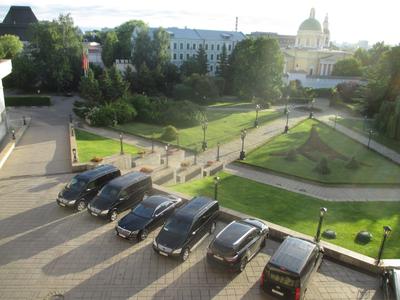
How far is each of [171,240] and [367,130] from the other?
38.8 metres

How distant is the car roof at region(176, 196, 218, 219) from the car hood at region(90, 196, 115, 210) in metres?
3.80

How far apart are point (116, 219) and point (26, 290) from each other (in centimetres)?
→ 526

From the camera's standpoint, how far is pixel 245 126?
44.5m

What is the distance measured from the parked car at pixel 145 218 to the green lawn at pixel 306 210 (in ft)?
15.7

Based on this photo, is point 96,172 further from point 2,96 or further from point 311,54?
point 311,54

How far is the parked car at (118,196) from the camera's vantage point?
15.8 metres

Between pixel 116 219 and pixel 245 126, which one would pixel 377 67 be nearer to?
pixel 245 126

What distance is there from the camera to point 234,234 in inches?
495

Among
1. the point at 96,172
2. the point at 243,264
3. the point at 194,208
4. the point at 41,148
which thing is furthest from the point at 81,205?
the point at 41,148

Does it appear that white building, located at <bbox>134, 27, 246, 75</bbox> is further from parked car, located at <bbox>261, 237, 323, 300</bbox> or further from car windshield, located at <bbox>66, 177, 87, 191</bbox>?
parked car, located at <bbox>261, 237, 323, 300</bbox>

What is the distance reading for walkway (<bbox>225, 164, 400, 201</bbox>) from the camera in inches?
971

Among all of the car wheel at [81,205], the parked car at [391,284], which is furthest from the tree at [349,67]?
the car wheel at [81,205]

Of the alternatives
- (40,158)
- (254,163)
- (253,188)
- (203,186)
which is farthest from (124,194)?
(254,163)

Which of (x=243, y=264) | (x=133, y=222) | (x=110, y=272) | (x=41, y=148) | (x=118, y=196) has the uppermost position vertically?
(x=118, y=196)
